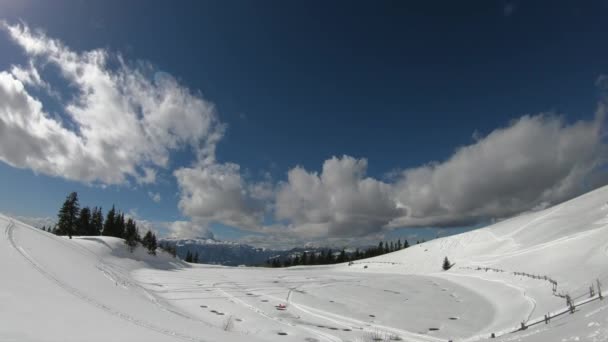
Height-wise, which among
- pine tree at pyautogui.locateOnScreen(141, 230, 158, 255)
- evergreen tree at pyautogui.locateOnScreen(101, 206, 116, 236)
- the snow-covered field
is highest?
evergreen tree at pyautogui.locateOnScreen(101, 206, 116, 236)

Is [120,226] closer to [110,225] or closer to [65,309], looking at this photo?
[110,225]

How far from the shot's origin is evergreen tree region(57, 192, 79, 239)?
63406 millimetres

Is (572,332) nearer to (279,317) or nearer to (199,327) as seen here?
(199,327)

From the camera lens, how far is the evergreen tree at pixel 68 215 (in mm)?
63406

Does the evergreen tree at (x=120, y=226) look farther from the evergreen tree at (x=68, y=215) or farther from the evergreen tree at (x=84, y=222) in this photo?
the evergreen tree at (x=68, y=215)

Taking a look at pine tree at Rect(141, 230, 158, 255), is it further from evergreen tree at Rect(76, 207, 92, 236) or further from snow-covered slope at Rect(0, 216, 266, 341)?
snow-covered slope at Rect(0, 216, 266, 341)

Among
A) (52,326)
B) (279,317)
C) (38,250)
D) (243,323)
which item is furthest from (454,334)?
(38,250)

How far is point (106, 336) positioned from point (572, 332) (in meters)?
16.8

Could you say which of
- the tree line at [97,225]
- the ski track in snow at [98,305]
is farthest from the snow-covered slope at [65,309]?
the tree line at [97,225]

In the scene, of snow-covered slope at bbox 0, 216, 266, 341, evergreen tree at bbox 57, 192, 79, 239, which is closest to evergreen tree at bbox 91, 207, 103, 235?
evergreen tree at bbox 57, 192, 79, 239

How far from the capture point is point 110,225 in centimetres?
8688

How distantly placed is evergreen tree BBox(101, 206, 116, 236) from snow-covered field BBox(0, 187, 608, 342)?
32944 millimetres

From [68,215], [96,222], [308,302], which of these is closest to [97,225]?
[96,222]

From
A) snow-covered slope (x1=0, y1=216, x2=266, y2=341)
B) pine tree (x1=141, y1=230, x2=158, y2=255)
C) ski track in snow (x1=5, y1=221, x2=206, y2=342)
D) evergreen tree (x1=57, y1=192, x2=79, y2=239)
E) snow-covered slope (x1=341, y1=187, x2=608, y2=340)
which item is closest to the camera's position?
snow-covered slope (x1=0, y1=216, x2=266, y2=341)
